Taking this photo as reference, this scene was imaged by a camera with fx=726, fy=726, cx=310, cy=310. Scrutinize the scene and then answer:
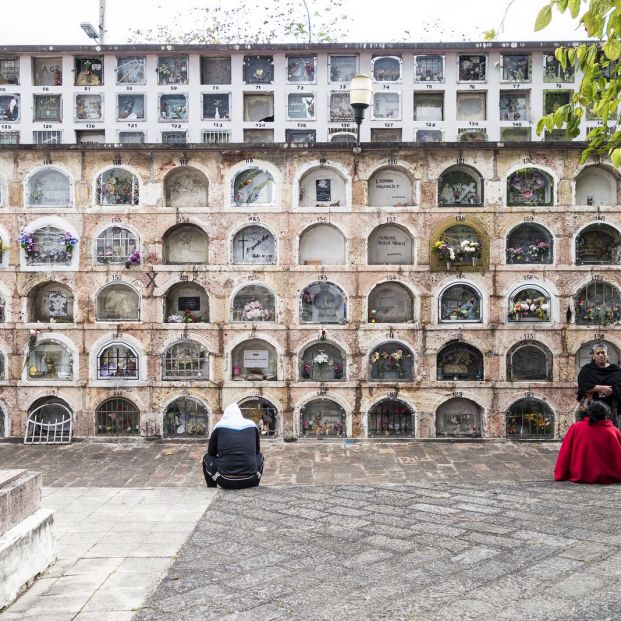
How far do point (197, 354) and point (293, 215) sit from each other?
2850 mm

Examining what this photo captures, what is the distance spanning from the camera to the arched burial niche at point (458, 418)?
479 inches

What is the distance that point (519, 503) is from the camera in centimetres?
793

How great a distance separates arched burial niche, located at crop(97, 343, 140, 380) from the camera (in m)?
12.2

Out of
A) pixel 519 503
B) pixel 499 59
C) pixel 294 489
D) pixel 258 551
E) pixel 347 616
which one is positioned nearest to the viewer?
pixel 347 616

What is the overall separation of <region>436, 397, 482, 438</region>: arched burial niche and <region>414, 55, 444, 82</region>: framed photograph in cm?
1290

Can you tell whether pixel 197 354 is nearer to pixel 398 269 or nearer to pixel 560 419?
pixel 398 269

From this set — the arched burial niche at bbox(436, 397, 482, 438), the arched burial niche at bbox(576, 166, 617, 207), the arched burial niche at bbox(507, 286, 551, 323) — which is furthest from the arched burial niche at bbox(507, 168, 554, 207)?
the arched burial niche at bbox(436, 397, 482, 438)

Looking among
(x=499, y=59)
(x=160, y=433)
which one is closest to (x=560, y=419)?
(x=160, y=433)

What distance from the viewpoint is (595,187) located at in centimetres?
1217

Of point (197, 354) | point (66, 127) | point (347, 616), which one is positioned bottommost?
point (347, 616)

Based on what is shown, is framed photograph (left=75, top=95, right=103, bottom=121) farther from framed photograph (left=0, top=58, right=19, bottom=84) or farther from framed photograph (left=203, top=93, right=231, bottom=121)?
framed photograph (left=203, top=93, right=231, bottom=121)

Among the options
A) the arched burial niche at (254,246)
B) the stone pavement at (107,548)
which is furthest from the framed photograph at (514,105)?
the stone pavement at (107,548)

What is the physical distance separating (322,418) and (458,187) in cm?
453

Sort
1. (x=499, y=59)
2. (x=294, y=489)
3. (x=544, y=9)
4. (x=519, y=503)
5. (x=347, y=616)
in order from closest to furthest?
(x=544, y=9), (x=347, y=616), (x=519, y=503), (x=294, y=489), (x=499, y=59)
